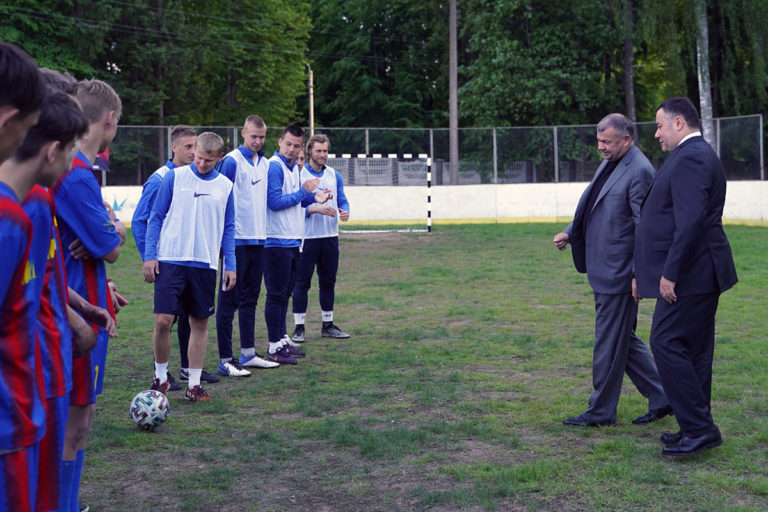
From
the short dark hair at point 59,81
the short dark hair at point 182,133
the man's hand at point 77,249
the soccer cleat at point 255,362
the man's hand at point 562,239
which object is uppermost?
the short dark hair at point 182,133

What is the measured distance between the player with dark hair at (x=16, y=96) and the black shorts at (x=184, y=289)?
13.9ft

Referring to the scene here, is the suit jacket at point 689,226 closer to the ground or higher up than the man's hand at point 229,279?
Result: higher up

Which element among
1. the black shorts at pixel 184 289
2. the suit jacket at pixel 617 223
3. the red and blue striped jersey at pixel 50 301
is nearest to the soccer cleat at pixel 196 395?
the black shorts at pixel 184 289

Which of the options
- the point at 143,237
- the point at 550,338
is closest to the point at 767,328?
Result: the point at 550,338

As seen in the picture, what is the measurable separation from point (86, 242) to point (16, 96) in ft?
6.62

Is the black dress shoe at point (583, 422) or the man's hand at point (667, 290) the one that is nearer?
the man's hand at point (667, 290)

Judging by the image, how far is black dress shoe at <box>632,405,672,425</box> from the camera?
580 cm

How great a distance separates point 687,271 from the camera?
502cm

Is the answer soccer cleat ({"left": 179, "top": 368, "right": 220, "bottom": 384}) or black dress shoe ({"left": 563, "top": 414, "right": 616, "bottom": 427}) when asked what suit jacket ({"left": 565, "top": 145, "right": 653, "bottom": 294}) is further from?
soccer cleat ({"left": 179, "top": 368, "right": 220, "bottom": 384})

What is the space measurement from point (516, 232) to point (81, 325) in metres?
19.7

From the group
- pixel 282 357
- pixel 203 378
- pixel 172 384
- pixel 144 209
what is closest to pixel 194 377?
pixel 172 384

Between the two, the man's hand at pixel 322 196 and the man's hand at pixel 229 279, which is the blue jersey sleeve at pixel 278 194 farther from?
the man's hand at pixel 229 279

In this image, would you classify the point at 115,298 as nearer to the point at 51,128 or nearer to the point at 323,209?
the point at 51,128

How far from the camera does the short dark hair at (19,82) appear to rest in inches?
77.8
